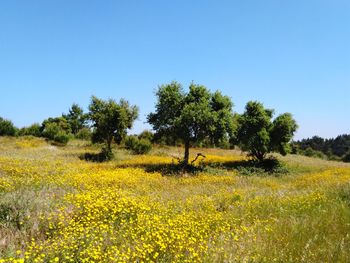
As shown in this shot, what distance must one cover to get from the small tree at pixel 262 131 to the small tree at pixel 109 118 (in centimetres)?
1151

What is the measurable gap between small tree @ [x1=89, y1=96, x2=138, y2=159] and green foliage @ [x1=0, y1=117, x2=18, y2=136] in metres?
25.9

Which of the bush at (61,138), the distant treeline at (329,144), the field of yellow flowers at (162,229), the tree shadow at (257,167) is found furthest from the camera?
the distant treeline at (329,144)

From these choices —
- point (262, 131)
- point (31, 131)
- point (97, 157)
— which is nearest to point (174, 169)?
point (97, 157)

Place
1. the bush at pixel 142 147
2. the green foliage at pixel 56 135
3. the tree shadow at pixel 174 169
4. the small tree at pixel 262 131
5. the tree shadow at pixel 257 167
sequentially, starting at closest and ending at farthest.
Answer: the tree shadow at pixel 174 169 < the tree shadow at pixel 257 167 < the small tree at pixel 262 131 < the bush at pixel 142 147 < the green foliage at pixel 56 135

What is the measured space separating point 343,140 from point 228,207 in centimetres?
13117

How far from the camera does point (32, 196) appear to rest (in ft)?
31.2

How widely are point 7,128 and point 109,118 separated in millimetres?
28580

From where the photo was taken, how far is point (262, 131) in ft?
107

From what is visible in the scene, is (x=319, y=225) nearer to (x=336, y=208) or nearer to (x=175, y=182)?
(x=336, y=208)

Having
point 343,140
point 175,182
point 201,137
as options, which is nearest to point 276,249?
point 175,182

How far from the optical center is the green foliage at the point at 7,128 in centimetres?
5375

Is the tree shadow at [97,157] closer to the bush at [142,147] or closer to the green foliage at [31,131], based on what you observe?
the bush at [142,147]

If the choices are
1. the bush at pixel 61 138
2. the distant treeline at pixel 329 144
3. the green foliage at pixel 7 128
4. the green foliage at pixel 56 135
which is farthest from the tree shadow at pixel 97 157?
the distant treeline at pixel 329 144

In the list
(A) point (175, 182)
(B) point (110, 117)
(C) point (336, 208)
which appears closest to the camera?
(C) point (336, 208)
